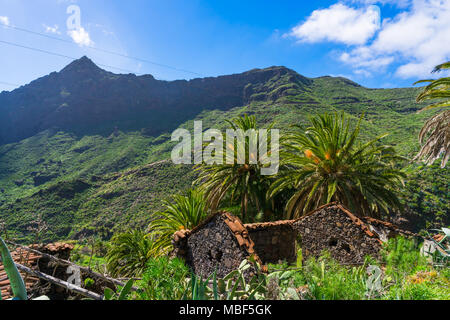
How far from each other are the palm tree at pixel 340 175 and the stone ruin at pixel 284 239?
196 centimetres

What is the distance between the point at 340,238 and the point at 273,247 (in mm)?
1750

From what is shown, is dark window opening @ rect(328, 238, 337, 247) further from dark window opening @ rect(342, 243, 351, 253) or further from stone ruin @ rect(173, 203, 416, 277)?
dark window opening @ rect(342, 243, 351, 253)

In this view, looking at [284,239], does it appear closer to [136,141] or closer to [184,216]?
[184,216]

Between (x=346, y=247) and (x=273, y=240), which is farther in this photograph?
(x=273, y=240)

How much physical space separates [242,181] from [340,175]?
3366 millimetres

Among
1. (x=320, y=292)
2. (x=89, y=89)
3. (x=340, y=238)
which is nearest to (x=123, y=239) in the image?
(x=340, y=238)

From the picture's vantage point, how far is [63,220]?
171 ft

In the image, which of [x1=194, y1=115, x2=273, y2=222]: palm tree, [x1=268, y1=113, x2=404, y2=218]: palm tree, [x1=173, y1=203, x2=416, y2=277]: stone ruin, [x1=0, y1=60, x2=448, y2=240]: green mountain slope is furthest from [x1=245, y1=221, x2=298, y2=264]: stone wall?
[x1=0, y1=60, x2=448, y2=240]: green mountain slope

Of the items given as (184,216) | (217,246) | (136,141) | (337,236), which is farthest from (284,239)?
(136,141)

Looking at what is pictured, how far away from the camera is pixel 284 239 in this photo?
6363 millimetres

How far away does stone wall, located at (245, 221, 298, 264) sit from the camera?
6301 mm

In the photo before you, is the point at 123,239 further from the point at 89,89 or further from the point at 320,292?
the point at 89,89

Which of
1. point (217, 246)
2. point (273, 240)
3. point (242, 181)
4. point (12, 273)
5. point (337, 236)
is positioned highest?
point (12, 273)

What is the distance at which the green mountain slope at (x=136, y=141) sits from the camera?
4569 centimetres
